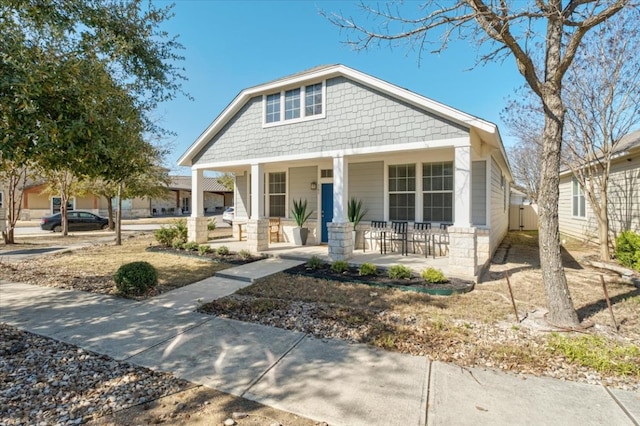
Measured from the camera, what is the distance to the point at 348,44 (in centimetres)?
531

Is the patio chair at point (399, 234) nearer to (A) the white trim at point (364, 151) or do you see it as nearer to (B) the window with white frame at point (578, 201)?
(A) the white trim at point (364, 151)

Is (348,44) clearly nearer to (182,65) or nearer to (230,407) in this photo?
(182,65)

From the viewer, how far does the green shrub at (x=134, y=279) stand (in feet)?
18.6

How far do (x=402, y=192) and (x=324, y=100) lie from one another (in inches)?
143

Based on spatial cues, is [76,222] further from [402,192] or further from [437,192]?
[437,192]

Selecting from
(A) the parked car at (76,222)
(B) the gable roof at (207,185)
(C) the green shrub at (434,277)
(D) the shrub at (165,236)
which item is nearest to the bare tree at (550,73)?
(C) the green shrub at (434,277)

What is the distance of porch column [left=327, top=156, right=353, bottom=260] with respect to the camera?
26.9ft

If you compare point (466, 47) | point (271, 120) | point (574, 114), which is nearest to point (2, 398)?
point (466, 47)

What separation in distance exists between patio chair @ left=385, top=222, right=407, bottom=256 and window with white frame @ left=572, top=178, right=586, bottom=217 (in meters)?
9.04

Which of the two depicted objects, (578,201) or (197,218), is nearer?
(197,218)

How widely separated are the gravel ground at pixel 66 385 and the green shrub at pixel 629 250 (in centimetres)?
990

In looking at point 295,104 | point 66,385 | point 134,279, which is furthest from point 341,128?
point 66,385

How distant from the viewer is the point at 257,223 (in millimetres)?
9711

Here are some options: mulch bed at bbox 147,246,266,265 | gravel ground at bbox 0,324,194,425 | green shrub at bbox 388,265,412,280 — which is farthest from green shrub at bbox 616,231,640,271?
gravel ground at bbox 0,324,194,425
